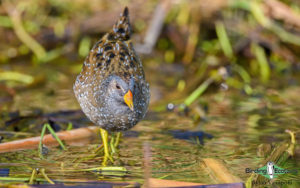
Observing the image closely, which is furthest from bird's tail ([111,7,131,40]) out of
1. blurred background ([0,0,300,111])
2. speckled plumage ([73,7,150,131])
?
blurred background ([0,0,300,111])

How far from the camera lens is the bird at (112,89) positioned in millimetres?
4645

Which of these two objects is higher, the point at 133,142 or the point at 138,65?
the point at 138,65

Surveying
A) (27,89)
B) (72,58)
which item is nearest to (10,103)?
(27,89)

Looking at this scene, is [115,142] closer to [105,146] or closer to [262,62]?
[105,146]

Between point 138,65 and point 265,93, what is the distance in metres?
2.53

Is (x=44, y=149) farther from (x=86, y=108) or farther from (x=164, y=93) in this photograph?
(x=164, y=93)

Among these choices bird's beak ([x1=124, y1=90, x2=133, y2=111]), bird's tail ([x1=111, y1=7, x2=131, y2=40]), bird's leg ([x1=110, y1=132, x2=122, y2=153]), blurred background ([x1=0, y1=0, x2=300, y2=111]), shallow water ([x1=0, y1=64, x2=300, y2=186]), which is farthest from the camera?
blurred background ([x1=0, y1=0, x2=300, y2=111])

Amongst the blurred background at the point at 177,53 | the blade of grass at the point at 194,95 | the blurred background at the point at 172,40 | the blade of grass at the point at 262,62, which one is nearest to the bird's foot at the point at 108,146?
the blurred background at the point at 177,53

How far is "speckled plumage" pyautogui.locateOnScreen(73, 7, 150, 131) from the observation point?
468 cm

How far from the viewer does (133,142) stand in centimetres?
529

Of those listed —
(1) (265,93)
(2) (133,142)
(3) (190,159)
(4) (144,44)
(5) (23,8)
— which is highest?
(5) (23,8)

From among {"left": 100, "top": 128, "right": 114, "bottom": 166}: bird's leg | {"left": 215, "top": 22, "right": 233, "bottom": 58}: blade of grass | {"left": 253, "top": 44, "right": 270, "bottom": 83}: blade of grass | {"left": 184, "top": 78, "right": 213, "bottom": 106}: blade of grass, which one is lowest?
{"left": 100, "top": 128, "right": 114, "bottom": 166}: bird's leg

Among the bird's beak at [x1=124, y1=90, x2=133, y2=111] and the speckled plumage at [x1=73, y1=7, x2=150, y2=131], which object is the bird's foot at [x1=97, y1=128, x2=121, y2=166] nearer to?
the speckled plumage at [x1=73, y1=7, x2=150, y2=131]

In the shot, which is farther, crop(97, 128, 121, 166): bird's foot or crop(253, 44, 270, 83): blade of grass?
crop(253, 44, 270, 83): blade of grass
